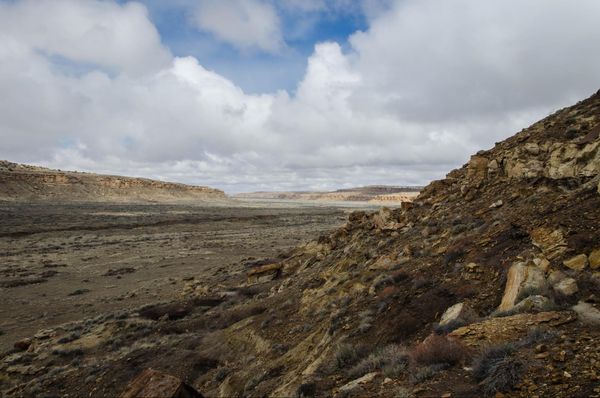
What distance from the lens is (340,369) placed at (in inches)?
284

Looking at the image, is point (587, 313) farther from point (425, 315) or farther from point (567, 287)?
point (425, 315)

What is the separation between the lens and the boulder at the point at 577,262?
7.23 metres

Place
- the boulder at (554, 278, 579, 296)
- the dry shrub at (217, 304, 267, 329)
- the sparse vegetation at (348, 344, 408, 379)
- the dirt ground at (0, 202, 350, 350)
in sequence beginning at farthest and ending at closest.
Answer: the dirt ground at (0, 202, 350, 350) < the dry shrub at (217, 304, 267, 329) < the boulder at (554, 278, 579, 296) < the sparse vegetation at (348, 344, 408, 379)

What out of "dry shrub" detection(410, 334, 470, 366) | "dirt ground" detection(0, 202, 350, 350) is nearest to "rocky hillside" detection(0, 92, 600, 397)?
"dry shrub" detection(410, 334, 470, 366)

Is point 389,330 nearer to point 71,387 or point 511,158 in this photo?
point 71,387

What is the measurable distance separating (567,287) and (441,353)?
2.72 m

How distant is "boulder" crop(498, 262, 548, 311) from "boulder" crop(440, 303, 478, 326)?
54 cm

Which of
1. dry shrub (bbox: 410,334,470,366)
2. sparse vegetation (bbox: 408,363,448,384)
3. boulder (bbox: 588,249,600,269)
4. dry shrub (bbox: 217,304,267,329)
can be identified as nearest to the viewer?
sparse vegetation (bbox: 408,363,448,384)

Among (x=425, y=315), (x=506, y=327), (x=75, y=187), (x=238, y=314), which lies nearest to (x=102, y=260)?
(x=238, y=314)

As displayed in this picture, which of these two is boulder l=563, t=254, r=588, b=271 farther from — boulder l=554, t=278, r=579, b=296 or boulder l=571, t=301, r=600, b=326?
boulder l=571, t=301, r=600, b=326

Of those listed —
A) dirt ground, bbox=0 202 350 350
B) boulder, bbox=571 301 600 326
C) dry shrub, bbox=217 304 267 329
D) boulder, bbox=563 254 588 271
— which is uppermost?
boulder, bbox=563 254 588 271

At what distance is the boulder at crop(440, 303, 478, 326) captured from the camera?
7.26 m

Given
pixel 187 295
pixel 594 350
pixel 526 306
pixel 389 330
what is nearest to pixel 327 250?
pixel 187 295

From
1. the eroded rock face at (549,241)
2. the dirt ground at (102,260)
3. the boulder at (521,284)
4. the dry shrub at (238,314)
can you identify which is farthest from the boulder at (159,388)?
the dirt ground at (102,260)
